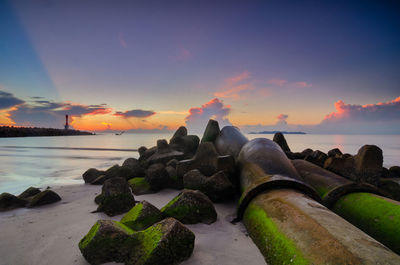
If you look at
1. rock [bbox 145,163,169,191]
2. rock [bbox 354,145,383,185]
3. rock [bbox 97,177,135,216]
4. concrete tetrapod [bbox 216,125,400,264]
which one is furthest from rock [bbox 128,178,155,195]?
rock [bbox 354,145,383,185]

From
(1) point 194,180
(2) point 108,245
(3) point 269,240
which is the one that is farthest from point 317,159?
(2) point 108,245

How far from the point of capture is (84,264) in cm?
238

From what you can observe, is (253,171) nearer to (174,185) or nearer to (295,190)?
(295,190)

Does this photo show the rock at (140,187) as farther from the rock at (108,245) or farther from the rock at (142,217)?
the rock at (108,245)

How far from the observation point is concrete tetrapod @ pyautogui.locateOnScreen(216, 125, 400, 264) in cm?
159

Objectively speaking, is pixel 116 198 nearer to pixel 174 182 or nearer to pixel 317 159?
pixel 174 182

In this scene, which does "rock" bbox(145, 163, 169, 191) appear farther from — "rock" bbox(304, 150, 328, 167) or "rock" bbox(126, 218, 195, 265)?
"rock" bbox(304, 150, 328, 167)

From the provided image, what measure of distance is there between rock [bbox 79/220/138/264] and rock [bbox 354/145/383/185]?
4662mm

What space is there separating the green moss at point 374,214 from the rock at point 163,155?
4.83 m

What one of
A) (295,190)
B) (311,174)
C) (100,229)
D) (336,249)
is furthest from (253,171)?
(100,229)

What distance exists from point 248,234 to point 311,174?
81.2 inches

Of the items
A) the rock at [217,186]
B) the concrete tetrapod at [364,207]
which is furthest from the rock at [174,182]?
the concrete tetrapod at [364,207]

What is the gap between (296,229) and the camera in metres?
2.01

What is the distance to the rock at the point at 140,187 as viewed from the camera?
5.39 meters
